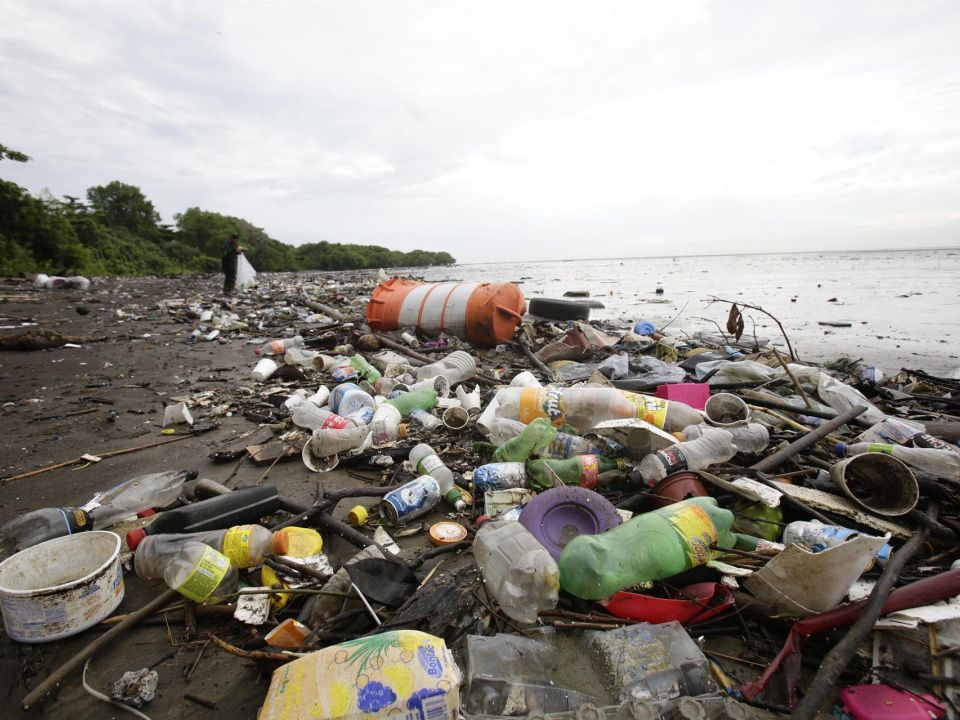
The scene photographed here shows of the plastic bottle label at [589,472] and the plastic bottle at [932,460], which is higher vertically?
the plastic bottle at [932,460]

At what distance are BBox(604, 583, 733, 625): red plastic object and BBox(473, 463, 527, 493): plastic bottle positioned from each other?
0.94 metres

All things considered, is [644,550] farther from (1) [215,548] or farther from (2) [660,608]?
(1) [215,548]

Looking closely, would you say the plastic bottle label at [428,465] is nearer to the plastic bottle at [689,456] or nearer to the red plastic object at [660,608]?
the plastic bottle at [689,456]

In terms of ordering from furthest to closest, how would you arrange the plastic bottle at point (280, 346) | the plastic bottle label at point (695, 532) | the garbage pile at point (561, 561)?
the plastic bottle at point (280, 346)
the plastic bottle label at point (695, 532)
the garbage pile at point (561, 561)

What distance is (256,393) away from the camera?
444 centimetres

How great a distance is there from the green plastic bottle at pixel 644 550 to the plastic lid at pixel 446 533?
0.61 meters

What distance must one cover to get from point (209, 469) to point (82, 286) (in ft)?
44.9

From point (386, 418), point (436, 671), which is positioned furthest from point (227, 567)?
point (386, 418)

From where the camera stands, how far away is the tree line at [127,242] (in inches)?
659

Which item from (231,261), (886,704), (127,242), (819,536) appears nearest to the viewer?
(886,704)

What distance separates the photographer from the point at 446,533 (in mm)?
2072

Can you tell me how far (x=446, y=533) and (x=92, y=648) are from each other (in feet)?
4.42

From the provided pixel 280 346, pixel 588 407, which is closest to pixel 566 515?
pixel 588 407

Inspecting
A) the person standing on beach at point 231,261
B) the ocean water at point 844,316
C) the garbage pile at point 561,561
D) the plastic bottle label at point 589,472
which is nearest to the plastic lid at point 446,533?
the garbage pile at point 561,561
